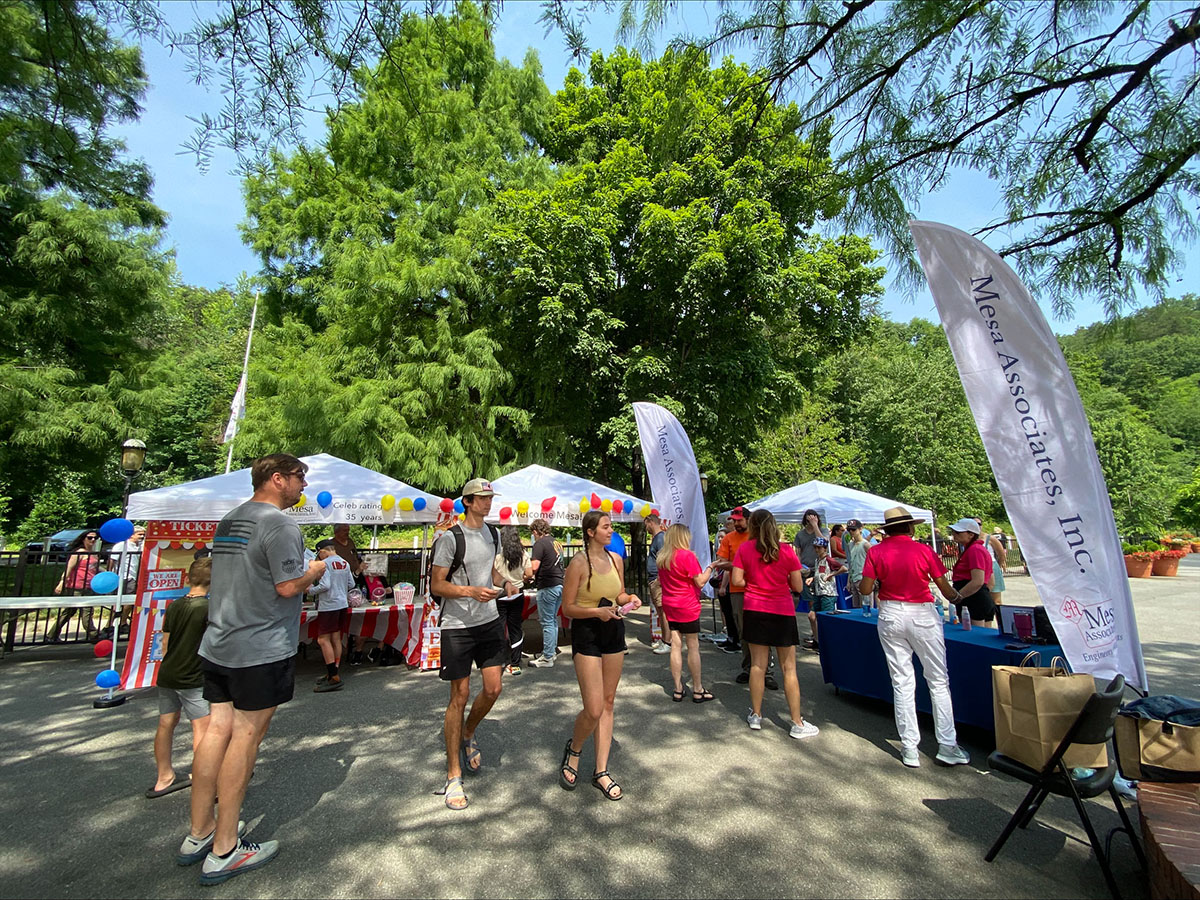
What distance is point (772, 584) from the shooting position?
4949 mm

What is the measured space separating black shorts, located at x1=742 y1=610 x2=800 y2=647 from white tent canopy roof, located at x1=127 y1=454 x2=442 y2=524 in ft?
15.6

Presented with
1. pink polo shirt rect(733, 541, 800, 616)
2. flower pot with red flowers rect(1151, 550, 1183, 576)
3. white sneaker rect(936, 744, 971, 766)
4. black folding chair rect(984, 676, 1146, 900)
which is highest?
flower pot with red flowers rect(1151, 550, 1183, 576)

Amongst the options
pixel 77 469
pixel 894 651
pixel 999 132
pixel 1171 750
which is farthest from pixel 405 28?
pixel 77 469

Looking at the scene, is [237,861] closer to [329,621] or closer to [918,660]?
[329,621]

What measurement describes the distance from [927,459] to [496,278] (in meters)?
21.5

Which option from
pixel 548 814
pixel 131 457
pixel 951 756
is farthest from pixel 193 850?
pixel 131 457

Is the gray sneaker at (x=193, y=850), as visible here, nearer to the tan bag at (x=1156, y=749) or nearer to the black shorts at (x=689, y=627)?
the black shorts at (x=689, y=627)

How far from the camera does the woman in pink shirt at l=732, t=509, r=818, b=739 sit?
4840 mm

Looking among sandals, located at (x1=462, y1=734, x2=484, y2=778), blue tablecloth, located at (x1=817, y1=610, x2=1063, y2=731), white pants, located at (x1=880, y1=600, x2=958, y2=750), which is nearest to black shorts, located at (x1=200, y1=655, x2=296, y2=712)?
sandals, located at (x1=462, y1=734, x2=484, y2=778)

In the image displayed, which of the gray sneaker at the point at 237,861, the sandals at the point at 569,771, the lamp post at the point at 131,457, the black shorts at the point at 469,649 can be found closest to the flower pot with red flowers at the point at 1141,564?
the sandals at the point at 569,771

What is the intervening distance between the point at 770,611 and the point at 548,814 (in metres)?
2.40

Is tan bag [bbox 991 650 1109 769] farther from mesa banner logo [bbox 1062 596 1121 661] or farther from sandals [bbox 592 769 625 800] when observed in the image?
sandals [bbox 592 769 625 800]

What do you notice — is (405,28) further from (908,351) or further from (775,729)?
(908,351)

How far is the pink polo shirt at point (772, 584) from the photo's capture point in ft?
16.1
